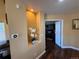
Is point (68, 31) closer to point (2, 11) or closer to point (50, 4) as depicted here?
point (50, 4)

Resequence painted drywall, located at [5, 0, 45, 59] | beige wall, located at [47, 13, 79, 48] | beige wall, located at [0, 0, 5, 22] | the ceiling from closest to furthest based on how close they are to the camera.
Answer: beige wall, located at [0, 0, 5, 22] → painted drywall, located at [5, 0, 45, 59] → the ceiling → beige wall, located at [47, 13, 79, 48]

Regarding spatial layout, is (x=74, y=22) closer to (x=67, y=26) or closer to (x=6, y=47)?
(x=67, y=26)

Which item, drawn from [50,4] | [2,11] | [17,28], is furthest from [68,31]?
[2,11]

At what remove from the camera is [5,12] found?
2.64 metres

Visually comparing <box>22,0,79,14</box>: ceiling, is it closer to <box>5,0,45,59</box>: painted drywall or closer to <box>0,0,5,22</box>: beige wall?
<box>5,0,45,59</box>: painted drywall

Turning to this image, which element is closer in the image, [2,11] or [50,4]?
[2,11]

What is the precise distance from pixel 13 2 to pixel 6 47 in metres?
1.28

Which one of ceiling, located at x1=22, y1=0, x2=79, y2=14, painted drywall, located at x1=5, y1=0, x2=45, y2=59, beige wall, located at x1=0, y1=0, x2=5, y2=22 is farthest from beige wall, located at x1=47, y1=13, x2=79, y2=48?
beige wall, located at x1=0, y1=0, x2=5, y2=22

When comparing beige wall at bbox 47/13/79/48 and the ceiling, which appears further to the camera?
beige wall at bbox 47/13/79/48

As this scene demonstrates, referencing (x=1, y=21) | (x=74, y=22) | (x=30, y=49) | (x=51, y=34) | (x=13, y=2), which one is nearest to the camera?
(x=1, y=21)

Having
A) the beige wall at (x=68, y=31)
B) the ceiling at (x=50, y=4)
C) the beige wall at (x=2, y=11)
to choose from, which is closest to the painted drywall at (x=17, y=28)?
the beige wall at (x=2, y=11)

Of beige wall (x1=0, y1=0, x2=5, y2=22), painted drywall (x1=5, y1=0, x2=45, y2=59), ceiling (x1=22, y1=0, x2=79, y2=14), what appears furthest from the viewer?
ceiling (x1=22, y1=0, x2=79, y2=14)

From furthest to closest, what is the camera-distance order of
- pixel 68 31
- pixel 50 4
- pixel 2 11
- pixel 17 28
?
pixel 68 31
pixel 50 4
pixel 17 28
pixel 2 11

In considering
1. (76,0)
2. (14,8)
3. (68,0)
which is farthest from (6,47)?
(76,0)
